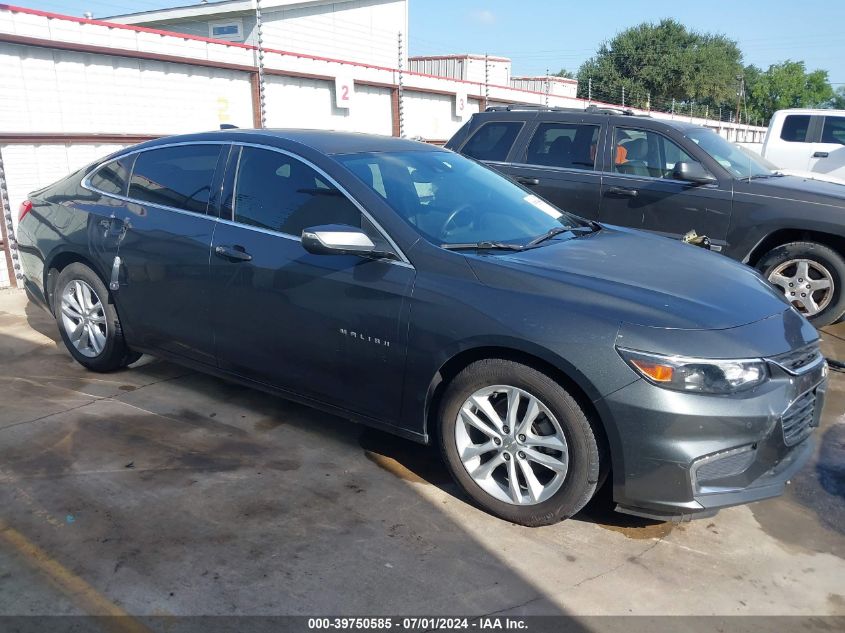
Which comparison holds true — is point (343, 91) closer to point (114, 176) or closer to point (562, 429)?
point (114, 176)

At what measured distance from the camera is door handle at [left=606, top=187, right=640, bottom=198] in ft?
22.6

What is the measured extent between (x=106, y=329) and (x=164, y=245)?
3.02 feet

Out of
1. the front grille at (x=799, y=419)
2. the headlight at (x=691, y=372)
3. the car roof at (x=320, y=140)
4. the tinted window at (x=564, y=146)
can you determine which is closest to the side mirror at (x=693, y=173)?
the tinted window at (x=564, y=146)

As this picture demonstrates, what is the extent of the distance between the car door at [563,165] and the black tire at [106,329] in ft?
13.7

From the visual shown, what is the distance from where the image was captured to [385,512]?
345cm

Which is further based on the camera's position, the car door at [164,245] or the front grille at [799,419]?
the car door at [164,245]

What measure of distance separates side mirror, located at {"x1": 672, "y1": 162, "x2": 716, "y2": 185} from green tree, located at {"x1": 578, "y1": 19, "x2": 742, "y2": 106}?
52451 mm

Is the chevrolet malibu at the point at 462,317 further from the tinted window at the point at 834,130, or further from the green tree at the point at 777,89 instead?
the green tree at the point at 777,89

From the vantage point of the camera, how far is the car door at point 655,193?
6621 mm

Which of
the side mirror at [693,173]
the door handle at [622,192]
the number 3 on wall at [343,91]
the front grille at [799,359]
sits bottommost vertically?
the front grille at [799,359]

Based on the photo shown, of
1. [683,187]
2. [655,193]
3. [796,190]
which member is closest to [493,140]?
[655,193]

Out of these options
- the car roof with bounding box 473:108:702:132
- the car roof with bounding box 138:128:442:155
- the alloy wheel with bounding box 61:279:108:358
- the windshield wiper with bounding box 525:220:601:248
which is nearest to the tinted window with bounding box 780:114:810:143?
the car roof with bounding box 473:108:702:132

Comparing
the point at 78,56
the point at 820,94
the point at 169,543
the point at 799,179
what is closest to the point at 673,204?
the point at 799,179

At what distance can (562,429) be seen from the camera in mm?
3137
